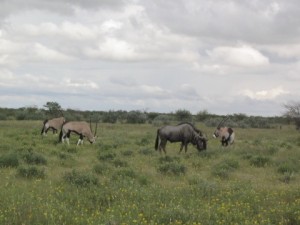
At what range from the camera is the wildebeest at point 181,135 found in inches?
896

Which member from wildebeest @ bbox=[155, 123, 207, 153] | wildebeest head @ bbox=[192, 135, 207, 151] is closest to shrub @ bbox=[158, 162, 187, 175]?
wildebeest @ bbox=[155, 123, 207, 153]

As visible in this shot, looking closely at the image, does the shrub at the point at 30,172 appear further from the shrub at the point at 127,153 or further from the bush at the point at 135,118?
the bush at the point at 135,118

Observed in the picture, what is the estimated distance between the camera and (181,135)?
75.7 ft

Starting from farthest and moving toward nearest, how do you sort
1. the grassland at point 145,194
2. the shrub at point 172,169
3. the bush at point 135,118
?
the bush at point 135,118, the shrub at point 172,169, the grassland at point 145,194

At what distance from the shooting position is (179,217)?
29.1 ft

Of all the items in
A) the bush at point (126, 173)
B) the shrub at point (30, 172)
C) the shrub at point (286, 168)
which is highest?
the shrub at point (286, 168)

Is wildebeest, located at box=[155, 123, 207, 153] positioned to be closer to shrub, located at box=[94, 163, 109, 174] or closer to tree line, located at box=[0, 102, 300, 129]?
shrub, located at box=[94, 163, 109, 174]

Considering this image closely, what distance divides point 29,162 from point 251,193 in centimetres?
871

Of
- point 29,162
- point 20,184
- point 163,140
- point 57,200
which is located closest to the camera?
point 57,200

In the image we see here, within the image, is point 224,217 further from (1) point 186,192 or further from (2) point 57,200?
(2) point 57,200

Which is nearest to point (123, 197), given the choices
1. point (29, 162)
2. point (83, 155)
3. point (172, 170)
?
point (172, 170)

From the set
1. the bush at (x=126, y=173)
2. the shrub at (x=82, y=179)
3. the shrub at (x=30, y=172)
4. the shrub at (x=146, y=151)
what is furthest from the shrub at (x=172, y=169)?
the shrub at (x=146, y=151)

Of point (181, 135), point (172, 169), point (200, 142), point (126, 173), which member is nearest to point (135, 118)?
point (200, 142)

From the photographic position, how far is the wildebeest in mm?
22750
